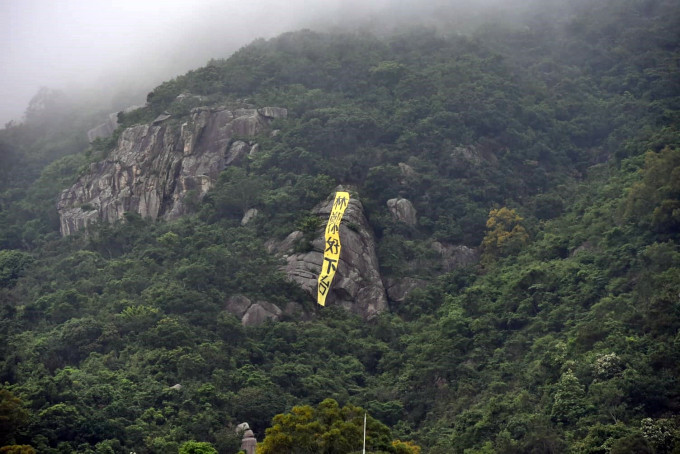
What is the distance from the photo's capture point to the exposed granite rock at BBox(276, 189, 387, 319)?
6234 centimetres

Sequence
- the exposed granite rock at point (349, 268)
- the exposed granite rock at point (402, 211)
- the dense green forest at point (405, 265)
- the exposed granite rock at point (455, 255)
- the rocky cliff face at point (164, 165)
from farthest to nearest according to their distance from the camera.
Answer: the rocky cliff face at point (164, 165) < the exposed granite rock at point (402, 211) < the exposed granite rock at point (455, 255) < the exposed granite rock at point (349, 268) < the dense green forest at point (405, 265)

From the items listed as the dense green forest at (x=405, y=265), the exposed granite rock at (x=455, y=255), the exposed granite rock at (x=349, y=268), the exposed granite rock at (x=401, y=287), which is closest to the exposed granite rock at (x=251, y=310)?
the dense green forest at (x=405, y=265)

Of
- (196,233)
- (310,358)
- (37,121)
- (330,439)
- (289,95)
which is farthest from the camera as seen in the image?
(37,121)

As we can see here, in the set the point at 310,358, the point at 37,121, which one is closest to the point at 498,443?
the point at 310,358

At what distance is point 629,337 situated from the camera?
162 feet

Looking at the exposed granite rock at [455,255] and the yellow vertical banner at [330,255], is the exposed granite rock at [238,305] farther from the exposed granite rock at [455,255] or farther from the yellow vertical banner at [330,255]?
the exposed granite rock at [455,255]

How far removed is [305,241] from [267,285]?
3.98m

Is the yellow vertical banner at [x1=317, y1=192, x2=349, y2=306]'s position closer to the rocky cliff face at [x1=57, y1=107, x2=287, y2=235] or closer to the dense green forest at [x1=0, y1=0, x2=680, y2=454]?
the dense green forest at [x1=0, y1=0, x2=680, y2=454]

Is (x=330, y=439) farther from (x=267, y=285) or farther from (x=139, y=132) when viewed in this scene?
(x=139, y=132)

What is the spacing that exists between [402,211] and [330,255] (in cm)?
764

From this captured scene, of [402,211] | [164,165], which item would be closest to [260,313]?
[402,211]

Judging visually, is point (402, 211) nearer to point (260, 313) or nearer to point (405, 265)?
point (405, 265)

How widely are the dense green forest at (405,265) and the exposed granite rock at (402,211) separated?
1.71 feet

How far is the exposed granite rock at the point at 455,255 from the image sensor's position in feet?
219
